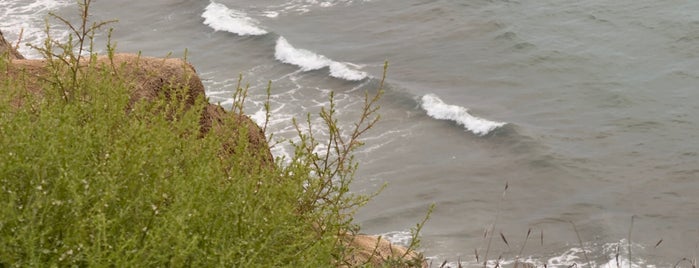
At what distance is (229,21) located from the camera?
26906 millimetres

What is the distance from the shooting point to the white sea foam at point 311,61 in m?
21.8

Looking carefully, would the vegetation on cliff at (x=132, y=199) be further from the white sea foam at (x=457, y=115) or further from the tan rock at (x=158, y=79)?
the white sea foam at (x=457, y=115)

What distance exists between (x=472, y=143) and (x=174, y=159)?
548 inches

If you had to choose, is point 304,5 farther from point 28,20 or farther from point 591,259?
point 591,259

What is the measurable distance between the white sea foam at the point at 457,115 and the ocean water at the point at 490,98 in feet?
0.12

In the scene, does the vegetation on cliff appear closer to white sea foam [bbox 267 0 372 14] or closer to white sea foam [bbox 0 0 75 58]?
white sea foam [bbox 0 0 75 58]

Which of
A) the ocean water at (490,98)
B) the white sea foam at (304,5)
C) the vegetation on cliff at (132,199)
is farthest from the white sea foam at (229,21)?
the vegetation on cliff at (132,199)

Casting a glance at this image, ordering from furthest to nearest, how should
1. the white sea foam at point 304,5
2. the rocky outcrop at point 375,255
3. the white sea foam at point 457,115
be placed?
the white sea foam at point 304,5, the white sea foam at point 457,115, the rocky outcrop at point 375,255

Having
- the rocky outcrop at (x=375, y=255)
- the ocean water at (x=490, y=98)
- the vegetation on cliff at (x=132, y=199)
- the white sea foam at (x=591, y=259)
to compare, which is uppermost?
the vegetation on cliff at (x=132, y=199)

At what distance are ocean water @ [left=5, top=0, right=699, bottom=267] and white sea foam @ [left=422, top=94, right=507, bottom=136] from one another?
1.5 inches

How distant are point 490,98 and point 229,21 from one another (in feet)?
28.8

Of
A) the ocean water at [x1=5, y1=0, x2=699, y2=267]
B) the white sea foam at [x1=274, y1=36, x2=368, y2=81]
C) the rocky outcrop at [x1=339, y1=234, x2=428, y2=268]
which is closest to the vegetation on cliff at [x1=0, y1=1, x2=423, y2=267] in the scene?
the rocky outcrop at [x1=339, y1=234, x2=428, y2=268]

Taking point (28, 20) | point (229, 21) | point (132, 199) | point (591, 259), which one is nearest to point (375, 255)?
point (132, 199)

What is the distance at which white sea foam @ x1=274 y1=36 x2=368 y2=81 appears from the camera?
21844mm
